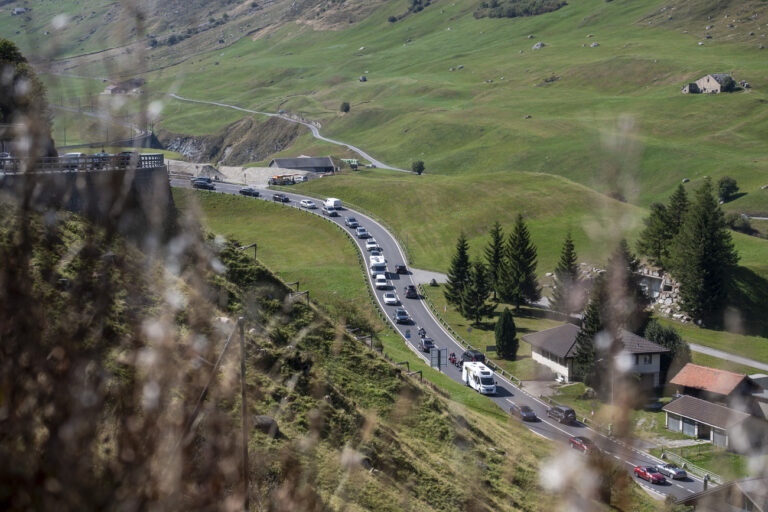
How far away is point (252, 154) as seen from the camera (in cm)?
13662

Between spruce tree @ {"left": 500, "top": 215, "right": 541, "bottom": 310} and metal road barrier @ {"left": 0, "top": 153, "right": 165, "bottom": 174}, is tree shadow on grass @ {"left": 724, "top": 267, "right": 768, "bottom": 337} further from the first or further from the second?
metal road barrier @ {"left": 0, "top": 153, "right": 165, "bottom": 174}

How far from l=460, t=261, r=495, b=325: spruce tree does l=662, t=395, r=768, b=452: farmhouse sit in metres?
16.6

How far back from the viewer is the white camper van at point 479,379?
34.3 meters

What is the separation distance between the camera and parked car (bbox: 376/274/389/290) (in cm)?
5053

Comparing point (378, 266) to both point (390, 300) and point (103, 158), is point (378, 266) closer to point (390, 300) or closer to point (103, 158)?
point (390, 300)

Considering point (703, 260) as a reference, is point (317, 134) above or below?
above

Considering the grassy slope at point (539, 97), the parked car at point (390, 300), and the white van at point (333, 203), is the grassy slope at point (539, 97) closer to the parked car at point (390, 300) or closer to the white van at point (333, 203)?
the white van at point (333, 203)

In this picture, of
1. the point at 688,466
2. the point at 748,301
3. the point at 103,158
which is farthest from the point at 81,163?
the point at 748,301

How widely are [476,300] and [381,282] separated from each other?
7104 mm

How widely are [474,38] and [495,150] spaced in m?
88.6

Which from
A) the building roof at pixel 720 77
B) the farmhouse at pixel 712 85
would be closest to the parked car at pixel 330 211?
the farmhouse at pixel 712 85

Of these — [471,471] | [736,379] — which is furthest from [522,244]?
[471,471]

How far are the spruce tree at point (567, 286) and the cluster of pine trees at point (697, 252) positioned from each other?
7.03m

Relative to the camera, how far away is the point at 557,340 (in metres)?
40.7
